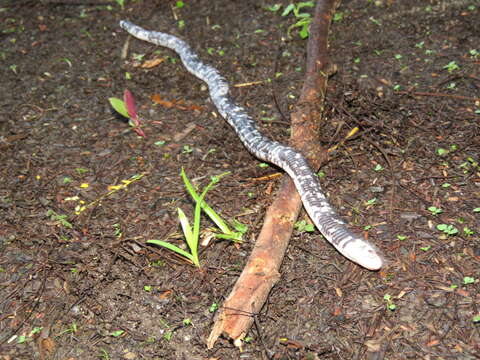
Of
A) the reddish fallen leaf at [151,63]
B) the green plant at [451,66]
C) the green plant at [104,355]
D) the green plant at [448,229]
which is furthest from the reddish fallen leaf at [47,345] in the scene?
the green plant at [451,66]

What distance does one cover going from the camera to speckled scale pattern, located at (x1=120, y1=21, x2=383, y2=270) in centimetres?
329

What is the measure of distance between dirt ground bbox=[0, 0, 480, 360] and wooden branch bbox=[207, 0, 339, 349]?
135 mm

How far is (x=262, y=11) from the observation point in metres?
6.44

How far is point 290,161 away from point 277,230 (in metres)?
0.73

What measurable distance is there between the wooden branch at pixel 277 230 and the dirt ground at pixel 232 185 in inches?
5.3

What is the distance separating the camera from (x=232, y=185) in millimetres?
4172

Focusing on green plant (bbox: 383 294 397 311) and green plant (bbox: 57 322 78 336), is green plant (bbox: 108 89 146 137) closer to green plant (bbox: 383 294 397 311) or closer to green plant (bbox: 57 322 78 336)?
green plant (bbox: 57 322 78 336)

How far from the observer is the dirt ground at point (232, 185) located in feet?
10.2

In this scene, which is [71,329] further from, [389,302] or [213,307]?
[389,302]

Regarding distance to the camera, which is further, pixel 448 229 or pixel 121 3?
pixel 121 3

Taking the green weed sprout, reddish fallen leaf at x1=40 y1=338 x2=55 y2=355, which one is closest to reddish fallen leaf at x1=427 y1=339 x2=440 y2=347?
the green weed sprout

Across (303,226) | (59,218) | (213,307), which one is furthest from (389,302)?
(59,218)

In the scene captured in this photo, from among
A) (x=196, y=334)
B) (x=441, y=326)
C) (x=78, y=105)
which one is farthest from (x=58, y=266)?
(x=441, y=326)

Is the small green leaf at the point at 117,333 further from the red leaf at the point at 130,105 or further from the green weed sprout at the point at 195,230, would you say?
the red leaf at the point at 130,105
